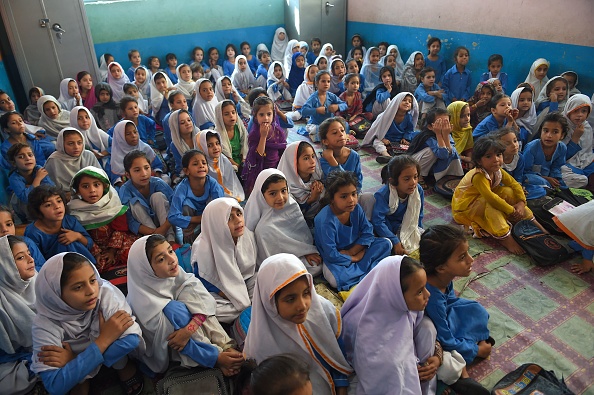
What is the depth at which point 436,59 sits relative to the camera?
254 inches

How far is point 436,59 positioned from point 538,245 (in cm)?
450

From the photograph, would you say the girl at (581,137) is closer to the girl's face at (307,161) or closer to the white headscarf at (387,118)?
the white headscarf at (387,118)

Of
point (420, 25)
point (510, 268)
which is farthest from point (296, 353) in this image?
point (420, 25)

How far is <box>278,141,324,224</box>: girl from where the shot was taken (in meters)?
3.07

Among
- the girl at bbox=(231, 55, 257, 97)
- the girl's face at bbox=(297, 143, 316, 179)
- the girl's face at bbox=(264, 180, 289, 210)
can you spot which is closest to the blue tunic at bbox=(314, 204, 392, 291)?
the girl's face at bbox=(264, 180, 289, 210)

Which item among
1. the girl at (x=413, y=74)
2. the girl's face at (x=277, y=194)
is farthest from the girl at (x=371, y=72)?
the girl's face at (x=277, y=194)

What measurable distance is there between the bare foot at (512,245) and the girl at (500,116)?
1.56 m

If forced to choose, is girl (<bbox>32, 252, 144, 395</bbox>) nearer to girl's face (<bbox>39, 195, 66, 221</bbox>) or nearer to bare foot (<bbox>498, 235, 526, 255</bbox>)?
girl's face (<bbox>39, 195, 66, 221</bbox>)

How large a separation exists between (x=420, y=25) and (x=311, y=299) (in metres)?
6.49

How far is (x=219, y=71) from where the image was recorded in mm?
7871

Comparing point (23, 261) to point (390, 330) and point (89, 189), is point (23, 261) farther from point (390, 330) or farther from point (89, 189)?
point (390, 330)

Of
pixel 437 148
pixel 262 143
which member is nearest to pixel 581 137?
pixel 437 148

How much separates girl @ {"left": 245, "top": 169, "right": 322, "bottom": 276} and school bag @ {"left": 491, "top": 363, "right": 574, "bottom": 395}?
1217 millimetres

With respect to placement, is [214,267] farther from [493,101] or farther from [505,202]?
[493,101]
